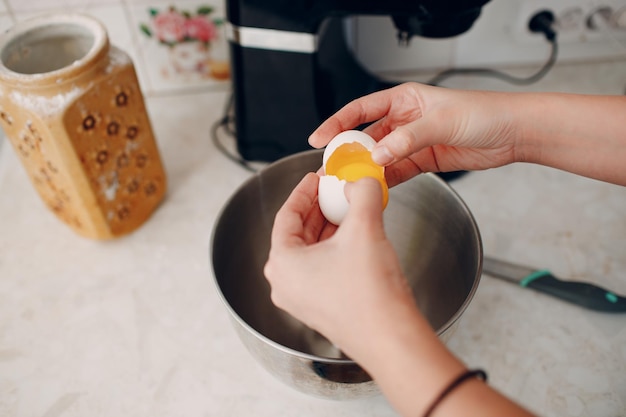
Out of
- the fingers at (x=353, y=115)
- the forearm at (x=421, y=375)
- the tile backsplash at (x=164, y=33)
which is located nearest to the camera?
the forearm at (x=421, y=375)

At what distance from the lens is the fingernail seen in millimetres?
556

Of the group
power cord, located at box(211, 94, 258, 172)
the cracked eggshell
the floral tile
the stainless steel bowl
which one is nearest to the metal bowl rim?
the stainless steel bowl

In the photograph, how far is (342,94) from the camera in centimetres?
94

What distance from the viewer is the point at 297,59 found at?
83 cm

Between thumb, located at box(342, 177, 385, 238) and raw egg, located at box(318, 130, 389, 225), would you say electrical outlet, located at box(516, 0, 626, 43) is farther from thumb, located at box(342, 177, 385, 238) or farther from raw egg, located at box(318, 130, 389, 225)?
thumb, located at box(342, 177, 385, 238)

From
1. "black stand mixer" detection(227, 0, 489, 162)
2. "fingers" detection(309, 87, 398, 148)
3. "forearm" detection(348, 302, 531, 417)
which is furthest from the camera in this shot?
"black stand mixer" detection(227, 0, 489, 162)

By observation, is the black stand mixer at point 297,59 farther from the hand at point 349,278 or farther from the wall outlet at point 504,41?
the hand at point 349,278

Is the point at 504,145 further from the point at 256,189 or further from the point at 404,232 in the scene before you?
the point at 256,189

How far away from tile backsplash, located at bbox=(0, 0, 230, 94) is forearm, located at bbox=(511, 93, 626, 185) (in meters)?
0.59

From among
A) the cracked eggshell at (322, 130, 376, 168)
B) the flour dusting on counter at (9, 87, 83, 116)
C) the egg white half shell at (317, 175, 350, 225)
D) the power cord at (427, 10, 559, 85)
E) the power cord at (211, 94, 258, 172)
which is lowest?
the power cord at (211, 94, 258, 172)

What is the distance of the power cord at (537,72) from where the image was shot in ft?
3.31

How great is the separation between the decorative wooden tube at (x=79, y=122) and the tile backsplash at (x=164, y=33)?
211 mm

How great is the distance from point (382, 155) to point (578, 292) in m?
0.39

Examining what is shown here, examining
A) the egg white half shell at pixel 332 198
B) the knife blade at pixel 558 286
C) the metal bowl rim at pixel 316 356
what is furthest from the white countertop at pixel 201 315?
the egg white half shell at pixel 332 198
